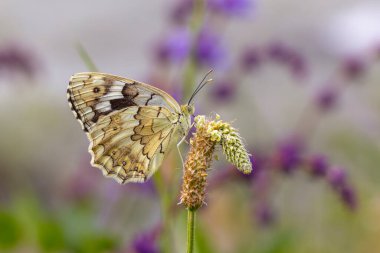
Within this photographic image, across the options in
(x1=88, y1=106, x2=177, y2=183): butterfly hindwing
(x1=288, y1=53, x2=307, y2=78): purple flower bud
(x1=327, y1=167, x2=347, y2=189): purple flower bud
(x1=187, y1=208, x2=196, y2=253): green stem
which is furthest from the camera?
(x1=288, y1=53, x2=307, y2=78): purple flower bud

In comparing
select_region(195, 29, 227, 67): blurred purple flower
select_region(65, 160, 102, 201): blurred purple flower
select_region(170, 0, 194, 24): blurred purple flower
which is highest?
select_region(170, 0, 194, 24): blurred purple flower

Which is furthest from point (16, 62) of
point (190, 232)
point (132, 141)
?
point (190, 232)

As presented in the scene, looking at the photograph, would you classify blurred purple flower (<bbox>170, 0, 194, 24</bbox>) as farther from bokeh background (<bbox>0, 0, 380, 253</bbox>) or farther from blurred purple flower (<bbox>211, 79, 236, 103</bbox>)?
blurred purple flower (<bbox>211, 79, 236, 103</bbox>)

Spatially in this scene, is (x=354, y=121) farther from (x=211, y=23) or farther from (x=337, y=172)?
(x=337, y=172)

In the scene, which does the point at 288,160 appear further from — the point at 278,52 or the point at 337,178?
the point at 278,52

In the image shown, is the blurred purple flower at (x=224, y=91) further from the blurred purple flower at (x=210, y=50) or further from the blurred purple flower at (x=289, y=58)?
the blurred purple flower at (x=289, y=58)

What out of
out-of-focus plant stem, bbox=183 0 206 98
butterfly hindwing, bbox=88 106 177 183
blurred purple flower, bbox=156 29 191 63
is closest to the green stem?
butterfly hindwing, bbox=88 106 177 183
